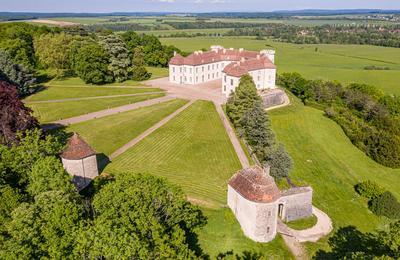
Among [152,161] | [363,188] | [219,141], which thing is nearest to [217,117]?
[219,141]

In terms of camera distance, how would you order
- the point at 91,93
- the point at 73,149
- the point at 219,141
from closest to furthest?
the point at 73,149 → the point at 219,141 → the point at 91,93

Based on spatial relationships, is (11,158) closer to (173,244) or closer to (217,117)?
(173,244)

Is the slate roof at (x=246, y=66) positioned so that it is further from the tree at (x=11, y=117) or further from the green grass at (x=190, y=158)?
the tree at (x=11, y=117)

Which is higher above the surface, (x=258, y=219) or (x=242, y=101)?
(x=242, y=101)

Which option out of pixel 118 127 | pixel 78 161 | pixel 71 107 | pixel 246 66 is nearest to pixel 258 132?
pixel 118 127

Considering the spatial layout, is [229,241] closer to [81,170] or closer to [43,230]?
[43,230]

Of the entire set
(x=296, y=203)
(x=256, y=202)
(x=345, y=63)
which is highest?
(x=256, y=202)

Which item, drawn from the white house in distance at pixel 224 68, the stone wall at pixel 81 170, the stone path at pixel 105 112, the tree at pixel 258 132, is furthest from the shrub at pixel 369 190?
the stone path at pixel 105 112

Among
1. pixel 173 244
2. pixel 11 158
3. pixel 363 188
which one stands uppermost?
pixel 11 158
